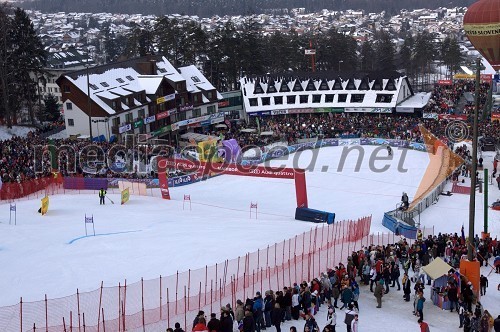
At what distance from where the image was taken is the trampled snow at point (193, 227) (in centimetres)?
1830

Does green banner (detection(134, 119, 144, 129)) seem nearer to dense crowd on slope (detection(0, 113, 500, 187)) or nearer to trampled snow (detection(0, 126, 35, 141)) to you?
dense crowd on slope (detection(0, 113, 500, 187))

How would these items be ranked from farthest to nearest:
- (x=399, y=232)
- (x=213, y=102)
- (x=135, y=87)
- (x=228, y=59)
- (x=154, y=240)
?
Result: (x=228, y=59) → (x=213, y=102) → (x=135, y=87) → (x=399, y=232) → (x=154, y=240)

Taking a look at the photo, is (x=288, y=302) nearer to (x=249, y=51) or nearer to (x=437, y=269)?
(x=437, y=269)

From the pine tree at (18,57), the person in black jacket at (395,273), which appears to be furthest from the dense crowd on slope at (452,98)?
the person in black jacket at (395,273)

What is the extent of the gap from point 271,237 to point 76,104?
27.0 meters

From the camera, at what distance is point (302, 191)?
29.0 metres

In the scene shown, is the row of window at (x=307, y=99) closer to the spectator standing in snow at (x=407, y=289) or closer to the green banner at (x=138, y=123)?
the green banner at (x=138, y=123)

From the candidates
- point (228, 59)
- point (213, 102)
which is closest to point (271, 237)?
point (213, 102)

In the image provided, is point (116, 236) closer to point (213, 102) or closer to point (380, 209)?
point (380, 209)

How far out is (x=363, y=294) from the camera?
18203 mm

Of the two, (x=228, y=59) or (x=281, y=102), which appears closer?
(x=281, y=102)

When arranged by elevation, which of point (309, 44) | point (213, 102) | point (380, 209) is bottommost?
point (380, 209)

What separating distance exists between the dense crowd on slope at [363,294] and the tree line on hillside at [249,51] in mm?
43199

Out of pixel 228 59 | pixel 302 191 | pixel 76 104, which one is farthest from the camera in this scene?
pixel 228 59
